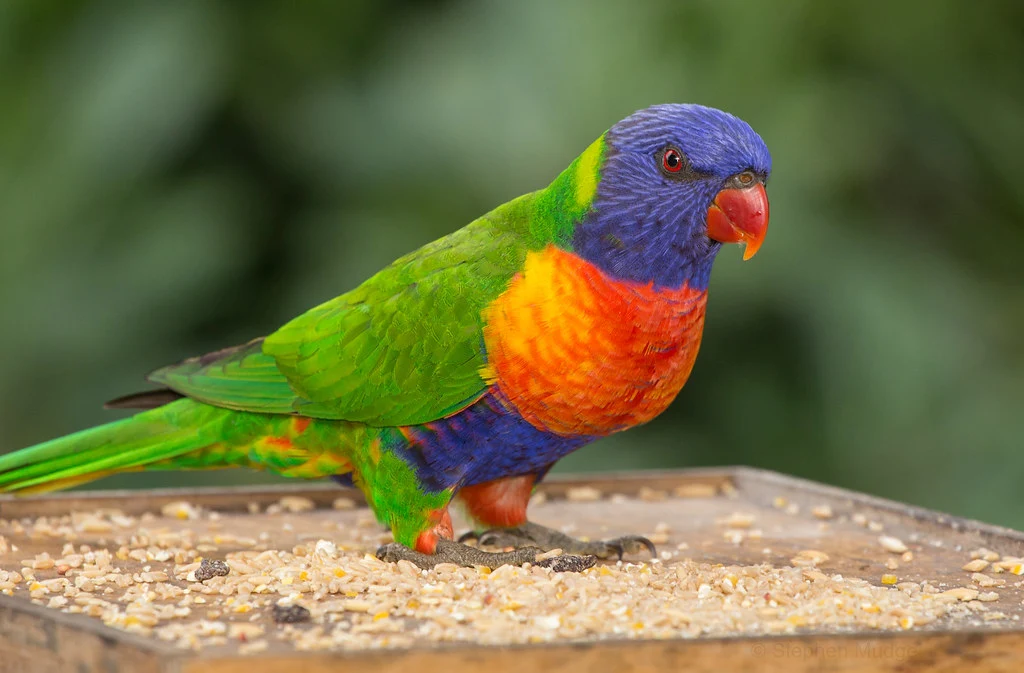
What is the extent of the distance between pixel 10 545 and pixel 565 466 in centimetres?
211

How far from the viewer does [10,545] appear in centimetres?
281

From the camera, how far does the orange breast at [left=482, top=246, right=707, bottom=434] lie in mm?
2574

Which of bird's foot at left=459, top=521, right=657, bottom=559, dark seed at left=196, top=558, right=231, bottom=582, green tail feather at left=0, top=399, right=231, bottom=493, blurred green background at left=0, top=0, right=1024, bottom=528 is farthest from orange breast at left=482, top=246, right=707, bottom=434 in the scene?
blurred green background at left=0, top=0, right=1024, bottom=528

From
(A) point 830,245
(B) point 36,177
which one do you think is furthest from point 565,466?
(B) point 36,177

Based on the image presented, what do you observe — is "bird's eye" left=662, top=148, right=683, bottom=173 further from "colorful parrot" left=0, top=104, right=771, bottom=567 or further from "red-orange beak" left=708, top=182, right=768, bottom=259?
"red-orange beak" left=708, top=182, right=768, bottom=259

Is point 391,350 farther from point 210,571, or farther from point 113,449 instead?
point 113,449

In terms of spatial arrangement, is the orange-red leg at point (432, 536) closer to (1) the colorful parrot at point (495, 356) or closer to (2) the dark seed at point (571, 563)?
(1) the colorful parrot at point (495, 356)

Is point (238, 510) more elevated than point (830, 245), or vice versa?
point (830, 245)

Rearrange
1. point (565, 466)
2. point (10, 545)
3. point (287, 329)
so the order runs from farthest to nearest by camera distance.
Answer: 1. point (565, 466)
2. point (287, 329)
3. point (10, 545)

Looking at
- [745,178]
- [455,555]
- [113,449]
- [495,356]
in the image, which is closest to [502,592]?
[455,555]

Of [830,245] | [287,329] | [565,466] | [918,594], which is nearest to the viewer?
[918,594]

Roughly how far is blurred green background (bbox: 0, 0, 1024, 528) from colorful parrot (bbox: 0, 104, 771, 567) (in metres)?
1.21

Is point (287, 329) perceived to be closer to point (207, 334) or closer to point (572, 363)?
point (572, 363)

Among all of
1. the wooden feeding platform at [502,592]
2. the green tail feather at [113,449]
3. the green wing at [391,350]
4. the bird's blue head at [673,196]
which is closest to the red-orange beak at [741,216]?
the bird's blue head at [673,196]
